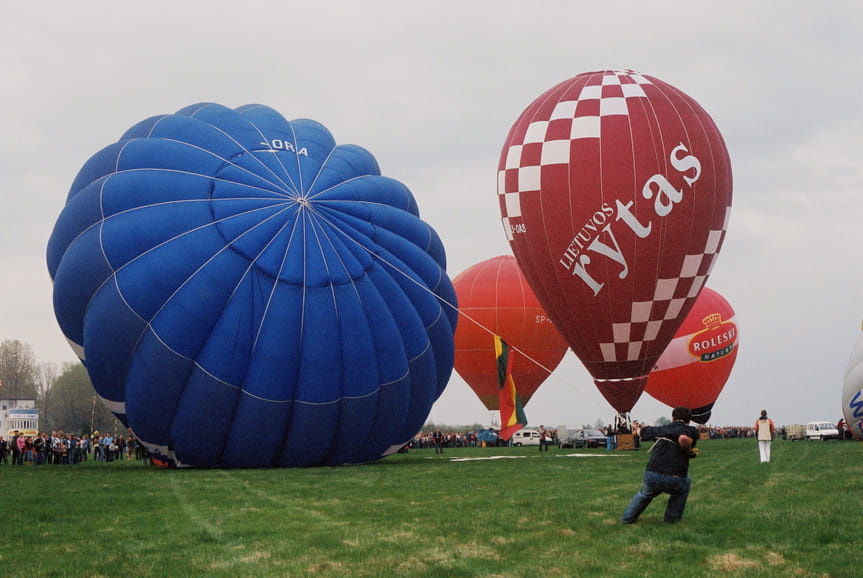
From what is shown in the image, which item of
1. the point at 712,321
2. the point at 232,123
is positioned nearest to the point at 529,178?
the point at 232,123

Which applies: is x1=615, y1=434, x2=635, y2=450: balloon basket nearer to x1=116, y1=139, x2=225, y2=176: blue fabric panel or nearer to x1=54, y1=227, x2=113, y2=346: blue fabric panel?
x1=116, y1=139, x2=225, y2=176: blue fabric panel

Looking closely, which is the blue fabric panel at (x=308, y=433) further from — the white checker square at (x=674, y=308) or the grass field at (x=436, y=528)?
the white checker square at (x=674, y=308)

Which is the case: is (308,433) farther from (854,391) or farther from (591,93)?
(854,391)

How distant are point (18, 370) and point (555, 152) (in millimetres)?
94689

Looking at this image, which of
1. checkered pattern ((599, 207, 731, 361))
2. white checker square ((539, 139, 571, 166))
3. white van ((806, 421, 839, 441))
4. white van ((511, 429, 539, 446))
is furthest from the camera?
white van ((511, 429, 539, 446))

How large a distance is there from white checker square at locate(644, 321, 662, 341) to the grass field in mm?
5233

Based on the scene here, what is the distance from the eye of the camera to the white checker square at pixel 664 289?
1906 cm

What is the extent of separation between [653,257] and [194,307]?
8768 millimetres

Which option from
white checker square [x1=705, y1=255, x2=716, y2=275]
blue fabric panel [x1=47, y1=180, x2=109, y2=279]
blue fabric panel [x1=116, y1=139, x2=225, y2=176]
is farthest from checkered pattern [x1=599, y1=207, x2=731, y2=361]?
blue fabric panel [x1=47, y1=180, x2=109, y2=279]

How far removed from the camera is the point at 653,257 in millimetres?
18797

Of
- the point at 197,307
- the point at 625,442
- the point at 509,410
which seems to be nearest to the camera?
the point at 197,307

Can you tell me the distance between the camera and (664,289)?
62.8 ft

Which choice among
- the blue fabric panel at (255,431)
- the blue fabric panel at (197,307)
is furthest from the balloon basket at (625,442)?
the blue fabric panel at (197,307)

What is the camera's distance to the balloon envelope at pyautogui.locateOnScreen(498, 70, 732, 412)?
18672 millimetres
